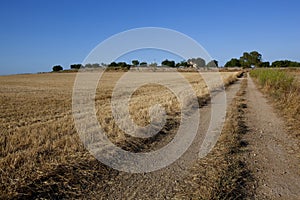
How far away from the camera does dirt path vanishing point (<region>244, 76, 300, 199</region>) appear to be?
12.8 feet

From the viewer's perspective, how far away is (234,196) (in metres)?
3.62

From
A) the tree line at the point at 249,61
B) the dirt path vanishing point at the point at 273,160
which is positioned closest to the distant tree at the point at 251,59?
the tree line at the point at 249,61

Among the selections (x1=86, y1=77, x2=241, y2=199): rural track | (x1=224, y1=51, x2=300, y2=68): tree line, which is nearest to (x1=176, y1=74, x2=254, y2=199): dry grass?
(x1=86, y1=77, x2=241, y2=199): rural track

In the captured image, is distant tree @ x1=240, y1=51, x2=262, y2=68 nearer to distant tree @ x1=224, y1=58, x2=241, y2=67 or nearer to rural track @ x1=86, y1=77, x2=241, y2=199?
distant tree @ x1=224, y1=58, x2=241, y2=67

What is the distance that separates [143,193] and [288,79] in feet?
52.7

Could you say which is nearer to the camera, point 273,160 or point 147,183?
point 147,183

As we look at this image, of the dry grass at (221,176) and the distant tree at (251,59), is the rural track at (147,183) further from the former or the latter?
the distant tree at (251,59)

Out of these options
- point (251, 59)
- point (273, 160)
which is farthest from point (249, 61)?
point (273, 160)

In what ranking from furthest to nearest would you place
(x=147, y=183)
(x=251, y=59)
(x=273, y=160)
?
(x=251, y=59), (x=273, y=160), (x=147, y=183)

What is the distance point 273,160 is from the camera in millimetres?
5199

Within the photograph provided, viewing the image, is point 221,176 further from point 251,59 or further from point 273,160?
point 251,59

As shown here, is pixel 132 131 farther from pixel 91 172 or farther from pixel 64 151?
pixel 91 172

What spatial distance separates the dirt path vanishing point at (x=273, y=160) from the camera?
3896 mm

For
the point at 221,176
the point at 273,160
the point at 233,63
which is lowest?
the point at 273,160
